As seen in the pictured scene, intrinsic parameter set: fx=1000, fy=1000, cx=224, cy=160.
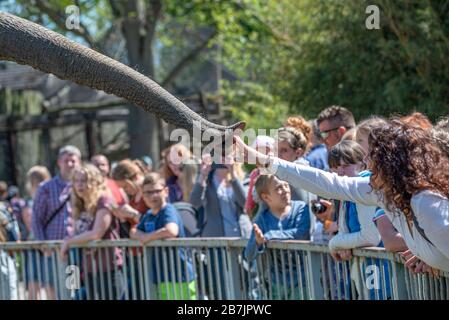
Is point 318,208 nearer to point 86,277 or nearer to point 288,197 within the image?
point 288,197

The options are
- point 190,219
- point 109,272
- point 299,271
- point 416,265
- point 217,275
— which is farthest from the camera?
point 190,219

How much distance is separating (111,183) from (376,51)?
3419mm

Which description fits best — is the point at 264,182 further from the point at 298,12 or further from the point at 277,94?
the point at 298,12

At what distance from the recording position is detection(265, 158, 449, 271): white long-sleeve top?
4840 mm

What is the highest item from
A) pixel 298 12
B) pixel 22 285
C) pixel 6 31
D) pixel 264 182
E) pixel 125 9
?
pixel 125 9

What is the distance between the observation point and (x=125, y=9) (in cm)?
2148

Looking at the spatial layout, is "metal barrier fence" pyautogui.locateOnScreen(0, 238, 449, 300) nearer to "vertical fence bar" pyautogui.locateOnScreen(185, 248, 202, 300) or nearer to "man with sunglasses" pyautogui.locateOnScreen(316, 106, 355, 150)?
"vertical fence bar" pyautogui.locateOnScreen(185, 248, 202, 300)

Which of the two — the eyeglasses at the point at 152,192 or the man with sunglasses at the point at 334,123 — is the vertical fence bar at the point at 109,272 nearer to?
the eyeglasses at the point at 152,192

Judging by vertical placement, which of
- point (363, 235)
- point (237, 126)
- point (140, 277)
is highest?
point (237, 126)

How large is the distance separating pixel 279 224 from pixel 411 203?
10.0 ft

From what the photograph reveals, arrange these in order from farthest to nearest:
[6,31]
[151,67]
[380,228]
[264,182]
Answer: [151,67], [264,182], [380,228], [6,31]

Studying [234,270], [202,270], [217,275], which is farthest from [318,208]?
[202,270]

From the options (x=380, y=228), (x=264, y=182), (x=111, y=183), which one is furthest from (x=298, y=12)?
(x=380, y=228)

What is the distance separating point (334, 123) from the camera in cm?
824
